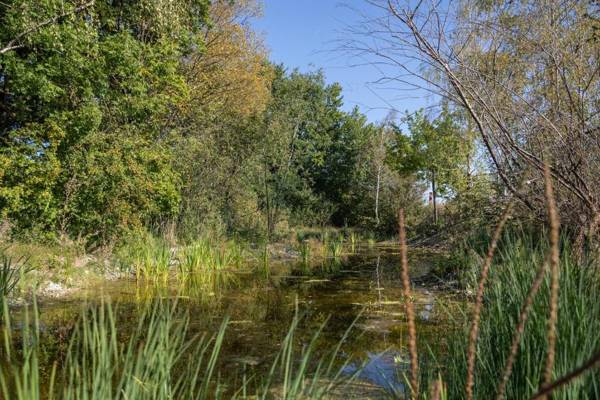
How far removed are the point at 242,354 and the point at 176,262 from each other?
21.2 ft

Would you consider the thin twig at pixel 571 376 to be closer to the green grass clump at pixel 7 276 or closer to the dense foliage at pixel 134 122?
the green grass clump at pixel 7 276

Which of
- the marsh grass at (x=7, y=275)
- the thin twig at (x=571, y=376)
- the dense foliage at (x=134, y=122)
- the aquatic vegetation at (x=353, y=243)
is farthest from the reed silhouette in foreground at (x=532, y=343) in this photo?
the aquatic vegetation at (x=353, y=243)

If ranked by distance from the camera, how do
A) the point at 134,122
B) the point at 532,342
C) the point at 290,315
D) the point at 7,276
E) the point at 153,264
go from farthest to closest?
the point at 134,122 < the point at 153,264 < the point at 290,315 < the point at 7,276 < the point at 532,342

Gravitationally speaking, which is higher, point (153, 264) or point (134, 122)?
point (134, 122)

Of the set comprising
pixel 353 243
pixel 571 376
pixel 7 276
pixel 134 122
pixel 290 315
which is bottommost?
pixel 290 315

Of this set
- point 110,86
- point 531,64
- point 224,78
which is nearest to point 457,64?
point 531,64

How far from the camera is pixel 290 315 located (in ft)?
19.7

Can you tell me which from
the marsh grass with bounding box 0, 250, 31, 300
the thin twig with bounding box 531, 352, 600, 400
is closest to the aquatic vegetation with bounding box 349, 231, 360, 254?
the marsh grass with bounding box 0, 250, 31, 300

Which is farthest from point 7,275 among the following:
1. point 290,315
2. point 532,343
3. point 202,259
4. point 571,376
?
point 571,376

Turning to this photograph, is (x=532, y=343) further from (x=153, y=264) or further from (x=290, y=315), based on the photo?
(x=153, y=264)

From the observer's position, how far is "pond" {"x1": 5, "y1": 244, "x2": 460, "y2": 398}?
4.04 m

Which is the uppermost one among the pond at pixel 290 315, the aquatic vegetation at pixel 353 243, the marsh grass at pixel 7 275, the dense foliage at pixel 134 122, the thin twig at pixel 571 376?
the dense foliage at pixel 134 122

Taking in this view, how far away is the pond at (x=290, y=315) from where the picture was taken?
13.3 feet

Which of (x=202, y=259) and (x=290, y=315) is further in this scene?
(x=202, y=259)
